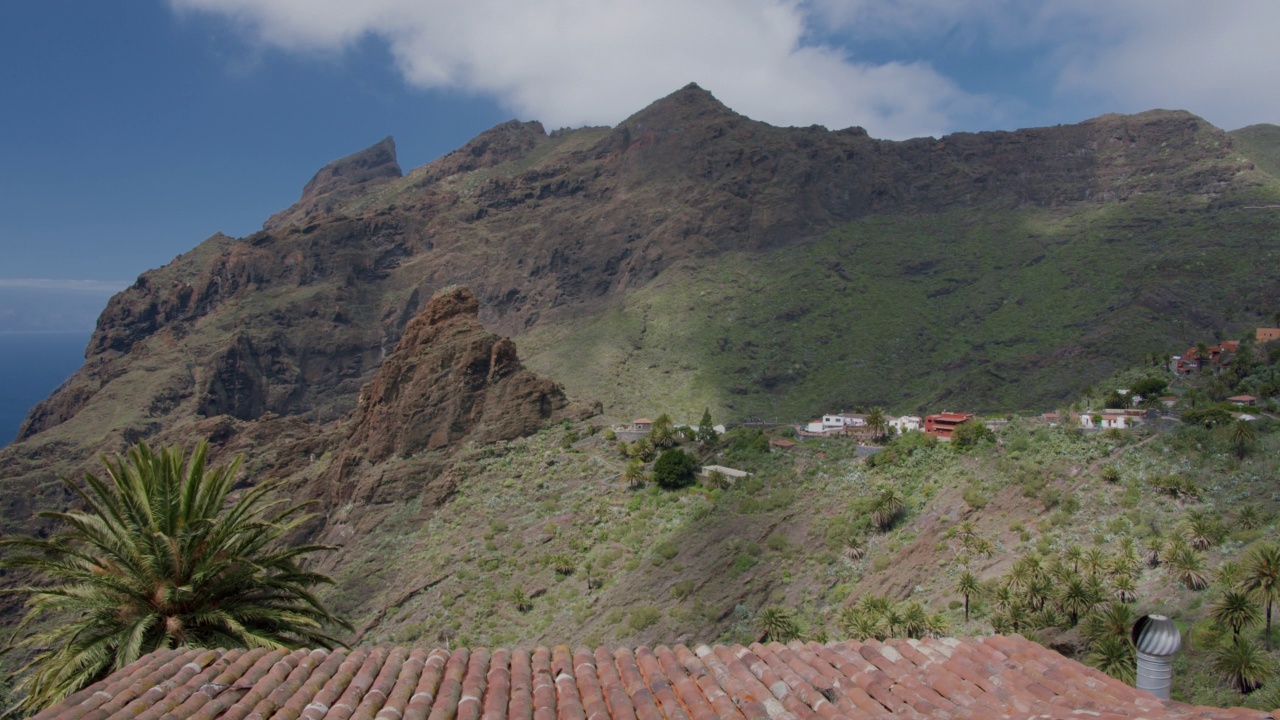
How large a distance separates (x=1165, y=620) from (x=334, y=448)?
63515 mm

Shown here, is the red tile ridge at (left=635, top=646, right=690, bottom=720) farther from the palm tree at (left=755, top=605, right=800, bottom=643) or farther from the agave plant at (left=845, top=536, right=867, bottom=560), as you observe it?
the agave plant at (left=845, top=536, right=867, bottom=560)

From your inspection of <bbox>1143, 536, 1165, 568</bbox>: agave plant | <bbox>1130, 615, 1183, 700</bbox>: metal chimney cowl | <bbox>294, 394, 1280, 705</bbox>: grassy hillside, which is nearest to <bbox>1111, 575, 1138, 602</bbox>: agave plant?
<bbox>294, 394, 1280, 705</bbox>: grassy hillside

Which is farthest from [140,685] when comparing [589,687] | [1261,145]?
[1261,145]

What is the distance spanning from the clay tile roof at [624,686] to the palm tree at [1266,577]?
15903 mm

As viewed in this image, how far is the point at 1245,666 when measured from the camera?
62.2 ft

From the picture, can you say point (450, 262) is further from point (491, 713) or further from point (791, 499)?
point (491, 713)

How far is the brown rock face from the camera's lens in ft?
174

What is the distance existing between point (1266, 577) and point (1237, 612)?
42.2 inches

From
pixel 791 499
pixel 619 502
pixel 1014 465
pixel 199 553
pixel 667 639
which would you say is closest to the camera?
pixel 199 553

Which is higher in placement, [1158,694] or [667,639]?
[1158,694]

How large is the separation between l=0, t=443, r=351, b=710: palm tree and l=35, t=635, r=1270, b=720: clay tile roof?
7.48 ft

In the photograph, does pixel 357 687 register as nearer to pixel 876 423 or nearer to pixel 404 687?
pixel 404 687

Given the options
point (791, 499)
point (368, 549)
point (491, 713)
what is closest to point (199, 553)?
point (491, 713)

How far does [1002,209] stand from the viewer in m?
130
